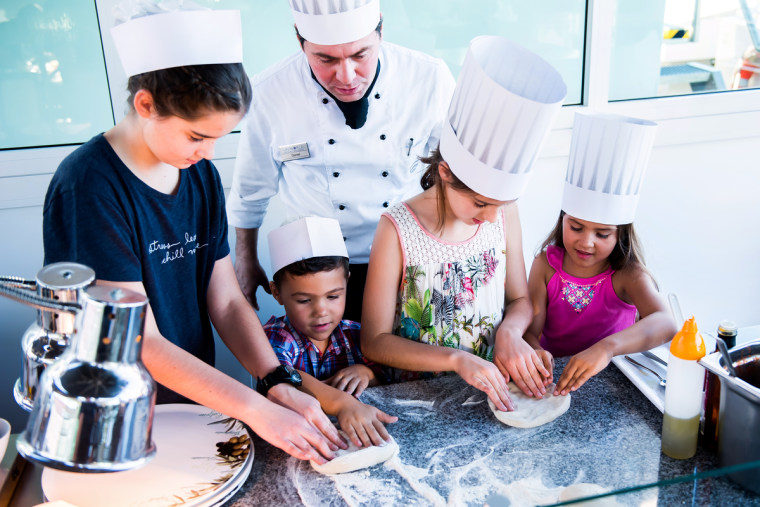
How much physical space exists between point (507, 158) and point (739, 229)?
2.01 meters

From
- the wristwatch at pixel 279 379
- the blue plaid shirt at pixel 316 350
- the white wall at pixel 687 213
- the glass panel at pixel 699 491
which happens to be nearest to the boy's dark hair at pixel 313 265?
the blue plaid shirt at pixel 316 350

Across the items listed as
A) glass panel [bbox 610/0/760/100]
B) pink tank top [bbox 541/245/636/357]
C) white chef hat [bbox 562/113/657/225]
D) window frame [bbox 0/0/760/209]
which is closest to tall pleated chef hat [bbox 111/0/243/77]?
white chef hat [bbox 562/113/657/225]

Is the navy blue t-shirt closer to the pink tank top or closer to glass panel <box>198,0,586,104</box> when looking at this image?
the pink tank top

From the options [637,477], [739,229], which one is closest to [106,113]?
[637,477]

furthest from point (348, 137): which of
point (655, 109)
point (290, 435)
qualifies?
point (655, 109)

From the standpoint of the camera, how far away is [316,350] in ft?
5.18

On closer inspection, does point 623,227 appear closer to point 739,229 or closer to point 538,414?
point 538,414

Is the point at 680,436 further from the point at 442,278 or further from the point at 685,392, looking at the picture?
the point at 442,278

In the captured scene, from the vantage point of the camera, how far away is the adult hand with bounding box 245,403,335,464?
0.97m

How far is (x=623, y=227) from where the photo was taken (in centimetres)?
158

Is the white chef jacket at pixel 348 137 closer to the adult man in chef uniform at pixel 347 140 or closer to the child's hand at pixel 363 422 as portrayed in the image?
the adult man in chef uniform at pixel 347 140

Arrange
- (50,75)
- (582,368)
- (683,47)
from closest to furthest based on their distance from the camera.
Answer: (582,368) → (50,75) → (683,47)

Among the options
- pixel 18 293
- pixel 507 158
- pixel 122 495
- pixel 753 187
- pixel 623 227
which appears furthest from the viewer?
pixel 753 187

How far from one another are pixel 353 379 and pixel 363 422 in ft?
1.05
